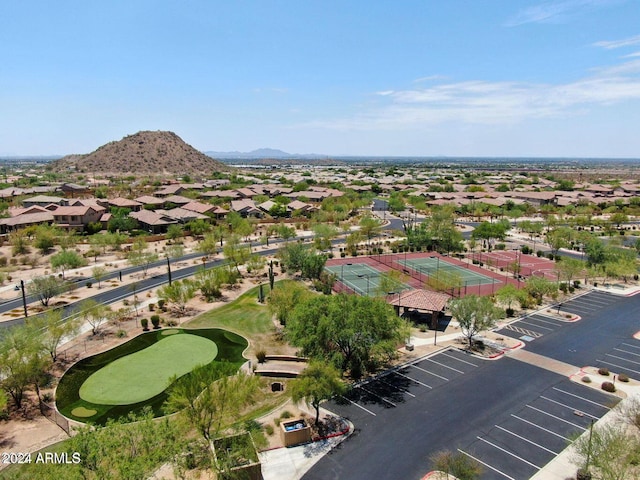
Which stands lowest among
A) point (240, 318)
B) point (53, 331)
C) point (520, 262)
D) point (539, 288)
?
point (240, 318)

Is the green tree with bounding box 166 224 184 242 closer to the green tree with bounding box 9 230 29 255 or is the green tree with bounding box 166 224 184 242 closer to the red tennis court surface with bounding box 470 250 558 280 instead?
the green tree with bounding box 9 230 29 255

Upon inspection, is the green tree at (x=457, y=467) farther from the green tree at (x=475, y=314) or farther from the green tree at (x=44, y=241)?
the green tree at (x=44, y=241)

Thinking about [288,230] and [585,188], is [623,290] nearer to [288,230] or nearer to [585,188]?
[288,230]

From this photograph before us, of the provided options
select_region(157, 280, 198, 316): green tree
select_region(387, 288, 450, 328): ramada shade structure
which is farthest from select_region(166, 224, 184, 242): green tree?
select_region(387, 288, 450, 328): ramada shade structure

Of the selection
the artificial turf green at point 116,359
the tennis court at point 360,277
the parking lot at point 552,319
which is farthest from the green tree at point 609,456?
the tennis court at point 360,277

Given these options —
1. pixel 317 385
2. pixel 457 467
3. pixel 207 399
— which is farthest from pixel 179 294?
pixel 457 467

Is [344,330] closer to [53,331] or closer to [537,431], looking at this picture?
[537,431]

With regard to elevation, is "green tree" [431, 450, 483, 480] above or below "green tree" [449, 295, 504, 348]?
below
